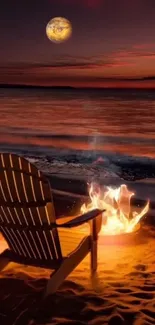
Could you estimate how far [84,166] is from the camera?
1268 centimetres

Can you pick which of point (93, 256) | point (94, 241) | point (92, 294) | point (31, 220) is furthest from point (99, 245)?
point (31, 220)

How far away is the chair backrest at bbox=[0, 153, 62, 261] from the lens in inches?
132

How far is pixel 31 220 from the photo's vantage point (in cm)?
348

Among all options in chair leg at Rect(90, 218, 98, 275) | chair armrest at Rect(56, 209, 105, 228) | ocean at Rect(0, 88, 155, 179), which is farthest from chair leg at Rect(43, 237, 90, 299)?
ocean at Rect(0, 88, 155, 179)

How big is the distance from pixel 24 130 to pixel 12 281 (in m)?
17.6

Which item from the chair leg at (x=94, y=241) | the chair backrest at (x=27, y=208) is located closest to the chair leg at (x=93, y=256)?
the chair leg at (x=94, y=241)

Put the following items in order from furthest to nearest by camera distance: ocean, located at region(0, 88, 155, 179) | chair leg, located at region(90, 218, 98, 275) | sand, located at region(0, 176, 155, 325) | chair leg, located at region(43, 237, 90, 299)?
1. ocean, located at region(0, 88, 155, 179)
2. chair leg, located at region(90, 218, 98, 275)
3. chair leg, located at region(43, 237, 90, 299)
4. sand, located at region(0, 176, 155, 325)

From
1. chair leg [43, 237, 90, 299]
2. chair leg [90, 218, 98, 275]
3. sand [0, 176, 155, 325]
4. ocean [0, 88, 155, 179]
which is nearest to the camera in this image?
sand [0, 176, 155, 325]

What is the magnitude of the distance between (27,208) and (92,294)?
0.87 meters

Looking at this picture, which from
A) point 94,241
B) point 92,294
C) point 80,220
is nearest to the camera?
point 80,220

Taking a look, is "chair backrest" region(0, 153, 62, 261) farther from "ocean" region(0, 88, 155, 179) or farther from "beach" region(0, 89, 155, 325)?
"ocean" region(0, 88, 155, 179)

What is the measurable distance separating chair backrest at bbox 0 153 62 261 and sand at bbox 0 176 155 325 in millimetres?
345

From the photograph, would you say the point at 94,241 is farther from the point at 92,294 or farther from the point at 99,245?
the point at 99,245

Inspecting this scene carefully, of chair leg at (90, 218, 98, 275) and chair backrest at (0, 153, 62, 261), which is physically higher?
chair backrest at (0, 153, 62, 261)
